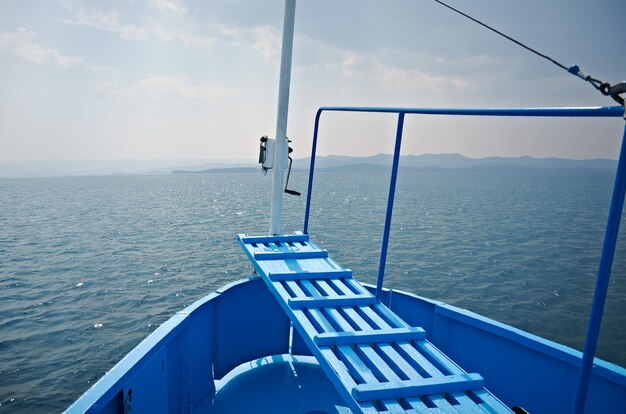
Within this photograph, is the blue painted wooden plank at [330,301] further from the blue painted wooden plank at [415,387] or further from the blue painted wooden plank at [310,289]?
the blue painted wooden plank at [415,387]

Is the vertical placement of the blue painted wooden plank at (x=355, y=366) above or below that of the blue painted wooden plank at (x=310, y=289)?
below

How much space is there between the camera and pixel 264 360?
4949mm

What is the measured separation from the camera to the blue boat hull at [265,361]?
290cm

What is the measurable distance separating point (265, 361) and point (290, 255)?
1538 mm

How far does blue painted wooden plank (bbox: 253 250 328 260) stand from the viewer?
14.3ft

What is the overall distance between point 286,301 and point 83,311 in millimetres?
Answer: 13494

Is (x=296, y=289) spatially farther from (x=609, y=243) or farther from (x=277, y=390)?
(x=609, y=243)

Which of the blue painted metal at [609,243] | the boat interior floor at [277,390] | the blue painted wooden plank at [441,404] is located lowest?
the boat interior floor at [277,390]

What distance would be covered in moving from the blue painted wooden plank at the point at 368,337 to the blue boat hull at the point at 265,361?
1.30 meters

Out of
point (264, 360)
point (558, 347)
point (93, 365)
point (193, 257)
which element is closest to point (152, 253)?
point (193, 257)

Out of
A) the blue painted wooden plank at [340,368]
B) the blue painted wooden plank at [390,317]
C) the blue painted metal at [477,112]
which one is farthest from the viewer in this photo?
Result: the blue painted wooden plank at [390,317]

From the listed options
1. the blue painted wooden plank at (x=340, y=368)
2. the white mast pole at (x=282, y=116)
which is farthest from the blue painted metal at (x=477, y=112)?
the blue painted wooden plank at (x=340, y=368)

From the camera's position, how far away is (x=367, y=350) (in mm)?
2732

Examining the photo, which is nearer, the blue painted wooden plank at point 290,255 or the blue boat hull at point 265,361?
the blue boat hull at point 265,361
